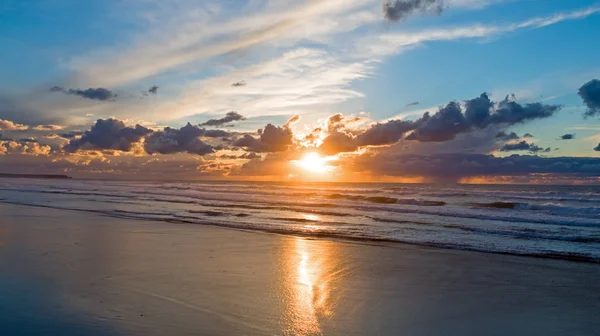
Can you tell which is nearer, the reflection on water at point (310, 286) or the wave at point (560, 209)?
the reflection on water at point (310, 286)

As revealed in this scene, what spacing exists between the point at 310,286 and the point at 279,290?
→ 839 mm

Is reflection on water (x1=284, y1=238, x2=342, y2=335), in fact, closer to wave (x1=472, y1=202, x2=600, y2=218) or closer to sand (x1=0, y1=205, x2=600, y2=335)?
sand (x1=0, y1=205, x2=600, y2=335)

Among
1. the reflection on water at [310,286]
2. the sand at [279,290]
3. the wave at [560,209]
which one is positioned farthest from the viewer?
the wave at [560,209]

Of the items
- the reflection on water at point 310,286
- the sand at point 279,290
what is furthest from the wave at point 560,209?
the reflection on water at point 310,286

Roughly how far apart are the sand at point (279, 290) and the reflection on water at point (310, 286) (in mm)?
30

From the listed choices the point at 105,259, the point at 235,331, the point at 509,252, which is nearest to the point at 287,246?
the point at 105,259

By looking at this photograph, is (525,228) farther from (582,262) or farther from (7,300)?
(7,300)

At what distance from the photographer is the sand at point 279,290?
676cm

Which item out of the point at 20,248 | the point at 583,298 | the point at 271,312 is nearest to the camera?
the point at 271,312

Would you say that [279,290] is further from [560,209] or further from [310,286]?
[560,209]

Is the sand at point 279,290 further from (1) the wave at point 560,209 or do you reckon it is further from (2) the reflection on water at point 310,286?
(1) the wave at point 560,209

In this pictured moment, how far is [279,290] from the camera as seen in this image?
8797mm

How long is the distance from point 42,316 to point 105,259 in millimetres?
5068

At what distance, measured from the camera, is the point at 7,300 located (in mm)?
7531
